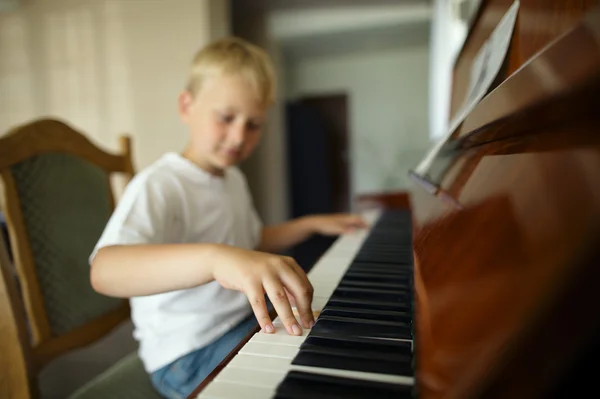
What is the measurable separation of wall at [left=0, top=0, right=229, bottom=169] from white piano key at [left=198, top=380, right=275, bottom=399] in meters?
1.95

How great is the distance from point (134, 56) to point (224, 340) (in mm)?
1890

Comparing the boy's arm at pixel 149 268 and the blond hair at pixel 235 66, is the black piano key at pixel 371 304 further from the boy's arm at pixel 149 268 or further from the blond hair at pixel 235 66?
the blond hair at pixel 235 66

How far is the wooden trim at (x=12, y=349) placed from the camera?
1.96 ft

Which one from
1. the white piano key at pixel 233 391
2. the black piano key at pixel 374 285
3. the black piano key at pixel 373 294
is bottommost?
the black piano key at pixel 374 285

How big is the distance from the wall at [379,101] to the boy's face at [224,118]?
159 inches

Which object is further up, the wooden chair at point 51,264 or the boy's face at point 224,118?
the boy's face at point 224,118

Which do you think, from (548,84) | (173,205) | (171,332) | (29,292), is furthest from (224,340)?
(548,84)

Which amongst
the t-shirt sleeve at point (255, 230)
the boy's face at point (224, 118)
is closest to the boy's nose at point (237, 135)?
the boy's face at point (224, 118)

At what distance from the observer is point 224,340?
2.27ft

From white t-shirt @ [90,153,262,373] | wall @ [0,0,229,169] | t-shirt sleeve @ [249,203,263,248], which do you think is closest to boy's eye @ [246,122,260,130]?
white t-shirt @ [90,153,262,373]

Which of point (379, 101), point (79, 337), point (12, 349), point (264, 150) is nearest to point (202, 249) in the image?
point (12, 349)

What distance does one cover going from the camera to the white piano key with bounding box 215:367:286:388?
1.00ft

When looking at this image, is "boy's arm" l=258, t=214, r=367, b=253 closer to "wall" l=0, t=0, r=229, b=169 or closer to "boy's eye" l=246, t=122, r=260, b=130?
"boy's eye" l=246, t=122, r=260, b=130

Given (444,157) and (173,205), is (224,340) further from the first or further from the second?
(444,157)
